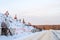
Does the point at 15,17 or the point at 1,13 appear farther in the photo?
the point at 15,17

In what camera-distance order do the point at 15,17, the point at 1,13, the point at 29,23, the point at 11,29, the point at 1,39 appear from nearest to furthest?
the point at 1,39 → the point at 11,29 → the point at 1,13 → the point at 15,17 → the point at 29,23

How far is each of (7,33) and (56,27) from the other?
1323 centimetres

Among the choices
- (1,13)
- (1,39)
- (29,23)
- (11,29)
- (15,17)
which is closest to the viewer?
(1,39)

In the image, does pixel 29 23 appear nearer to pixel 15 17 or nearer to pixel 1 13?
pixel 15 17

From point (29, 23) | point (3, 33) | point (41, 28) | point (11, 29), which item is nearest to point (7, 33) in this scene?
point (3, 33)

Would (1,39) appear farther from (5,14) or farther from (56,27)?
(56,27)

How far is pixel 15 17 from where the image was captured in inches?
728

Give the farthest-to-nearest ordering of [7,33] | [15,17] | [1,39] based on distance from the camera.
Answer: [15,17]
[7,33]
[1,39]

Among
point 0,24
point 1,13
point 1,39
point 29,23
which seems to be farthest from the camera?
point 29,23

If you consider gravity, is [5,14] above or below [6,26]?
above

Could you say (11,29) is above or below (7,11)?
below

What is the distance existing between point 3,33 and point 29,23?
12.3 metres

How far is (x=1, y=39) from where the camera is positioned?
9.09 metres

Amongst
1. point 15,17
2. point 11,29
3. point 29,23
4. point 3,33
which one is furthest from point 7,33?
point 29,23
